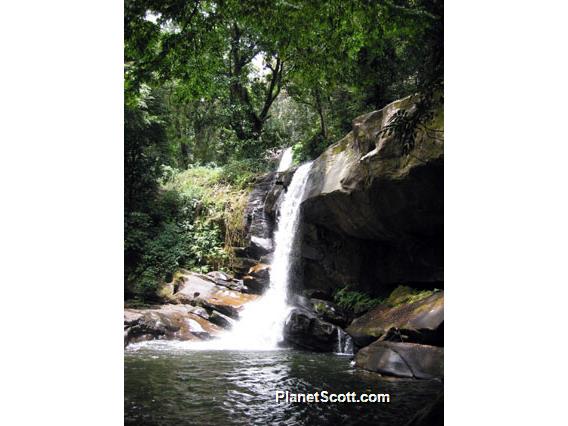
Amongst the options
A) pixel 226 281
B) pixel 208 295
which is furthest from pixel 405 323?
pixel 226 281

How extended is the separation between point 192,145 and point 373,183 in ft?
32.0

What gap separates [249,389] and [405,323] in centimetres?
287

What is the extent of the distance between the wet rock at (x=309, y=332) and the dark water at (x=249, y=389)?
Answer: 942 mm

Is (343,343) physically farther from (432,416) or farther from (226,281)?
(432,416)

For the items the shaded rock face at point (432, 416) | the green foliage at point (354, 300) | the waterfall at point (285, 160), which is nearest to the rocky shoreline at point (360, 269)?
the green foliage at point (354, 300)

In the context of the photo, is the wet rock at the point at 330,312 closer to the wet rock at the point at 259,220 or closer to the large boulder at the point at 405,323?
the large boulder at the point at 405,323

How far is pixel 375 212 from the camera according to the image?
28.3 feet

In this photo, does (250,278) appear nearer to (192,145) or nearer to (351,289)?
(351,289)

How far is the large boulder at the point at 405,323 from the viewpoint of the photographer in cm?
636

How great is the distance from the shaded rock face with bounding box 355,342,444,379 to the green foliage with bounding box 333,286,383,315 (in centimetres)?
291

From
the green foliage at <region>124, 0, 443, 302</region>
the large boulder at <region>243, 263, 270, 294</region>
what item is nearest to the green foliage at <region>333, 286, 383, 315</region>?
Answer: the green foliage at <region>124, 0, 443, 302</region>

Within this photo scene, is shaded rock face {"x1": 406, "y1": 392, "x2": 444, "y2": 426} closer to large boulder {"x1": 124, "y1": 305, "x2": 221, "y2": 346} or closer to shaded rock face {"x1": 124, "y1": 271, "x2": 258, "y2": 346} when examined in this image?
shaded rock face {"x1": 124, "y1": 271, "x2": 258, "y2": 346}
